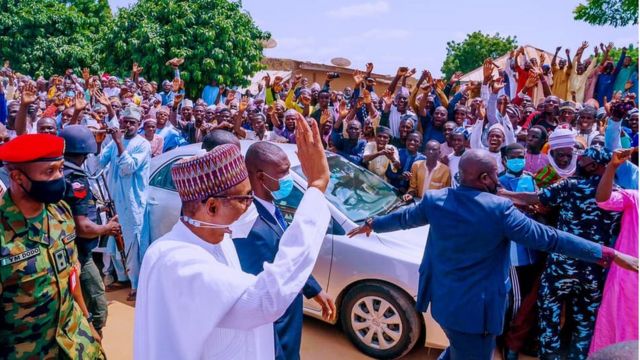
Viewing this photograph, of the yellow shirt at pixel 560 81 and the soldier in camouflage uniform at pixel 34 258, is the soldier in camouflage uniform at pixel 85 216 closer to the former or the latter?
the soldier in camouflage uniform at pixel 34 258

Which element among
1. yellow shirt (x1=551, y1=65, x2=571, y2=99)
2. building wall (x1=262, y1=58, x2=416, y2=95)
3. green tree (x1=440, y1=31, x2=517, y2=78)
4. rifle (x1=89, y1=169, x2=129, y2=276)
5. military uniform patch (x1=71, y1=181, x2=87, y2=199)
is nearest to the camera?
military uniform patch (x1=71, y1=181, x2=87, y2=199)

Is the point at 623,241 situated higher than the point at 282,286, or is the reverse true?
the point at 282,286

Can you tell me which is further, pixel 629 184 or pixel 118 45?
pixel 118 45

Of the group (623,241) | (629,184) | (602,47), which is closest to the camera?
(623,241)

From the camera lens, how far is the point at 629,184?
3666 mm

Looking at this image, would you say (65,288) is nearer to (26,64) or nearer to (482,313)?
(482,313)

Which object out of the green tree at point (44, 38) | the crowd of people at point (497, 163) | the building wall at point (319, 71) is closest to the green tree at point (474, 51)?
the building wall at point (319, 71)

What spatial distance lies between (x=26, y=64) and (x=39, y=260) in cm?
2613

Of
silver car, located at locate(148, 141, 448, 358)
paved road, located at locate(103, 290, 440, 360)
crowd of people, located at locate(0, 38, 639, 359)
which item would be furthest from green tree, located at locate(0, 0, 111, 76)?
silver car, located at locate(148, 141, 448, 358)

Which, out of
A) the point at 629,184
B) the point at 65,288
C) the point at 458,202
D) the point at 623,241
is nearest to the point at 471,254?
the point at 458,202

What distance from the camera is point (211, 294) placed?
5.01 feet

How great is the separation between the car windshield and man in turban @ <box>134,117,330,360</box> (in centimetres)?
272

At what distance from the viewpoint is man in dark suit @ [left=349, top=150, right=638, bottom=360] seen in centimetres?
288

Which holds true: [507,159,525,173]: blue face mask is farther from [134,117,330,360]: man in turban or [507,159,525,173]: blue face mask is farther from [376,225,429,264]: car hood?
[134,117,330,360]: man in turban
